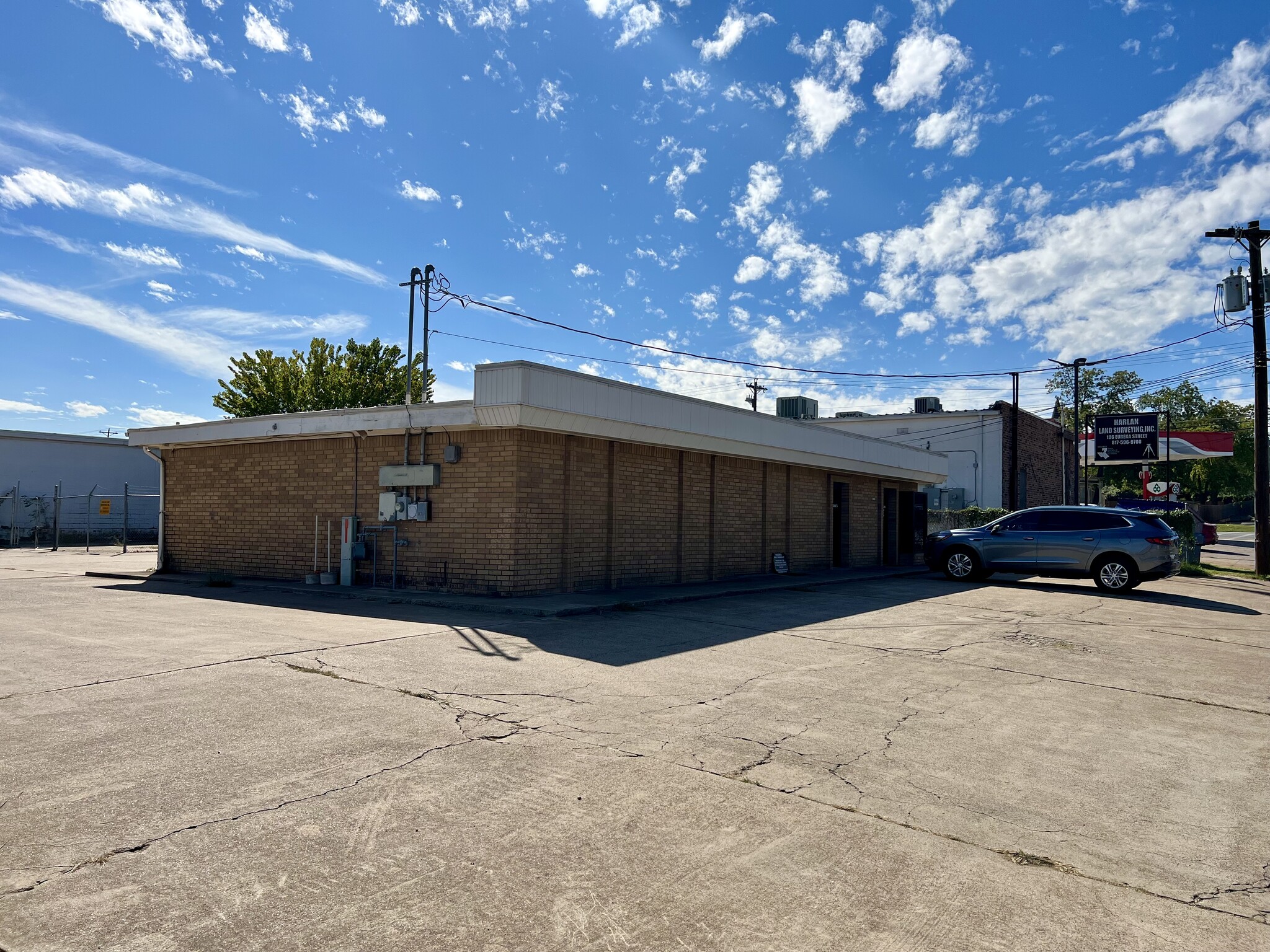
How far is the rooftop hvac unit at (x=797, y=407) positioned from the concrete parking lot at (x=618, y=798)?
28.6 meters

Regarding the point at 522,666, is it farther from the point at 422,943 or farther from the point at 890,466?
the point at 890,466

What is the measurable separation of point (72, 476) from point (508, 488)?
121ft

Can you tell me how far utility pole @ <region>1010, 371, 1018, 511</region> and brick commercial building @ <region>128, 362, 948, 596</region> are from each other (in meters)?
19.9

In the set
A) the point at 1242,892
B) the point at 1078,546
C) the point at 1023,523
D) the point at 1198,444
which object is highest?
the point at 1198,444

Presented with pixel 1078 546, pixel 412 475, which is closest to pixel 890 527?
pixel 1078 546

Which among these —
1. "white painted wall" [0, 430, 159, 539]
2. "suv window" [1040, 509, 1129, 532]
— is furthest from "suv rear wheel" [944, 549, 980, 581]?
"white painted wall" [0, 430, 159, 539]

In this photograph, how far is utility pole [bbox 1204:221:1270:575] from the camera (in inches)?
866

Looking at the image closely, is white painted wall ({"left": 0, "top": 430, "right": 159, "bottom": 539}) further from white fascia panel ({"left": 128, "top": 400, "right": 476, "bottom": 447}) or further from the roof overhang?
the roof overhang

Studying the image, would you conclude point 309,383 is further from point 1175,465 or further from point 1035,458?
point 1175,465

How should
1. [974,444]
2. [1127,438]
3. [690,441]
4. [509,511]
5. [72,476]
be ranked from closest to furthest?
[509,511] < [690,441] < [1127,438] < [72,476] < [974,444]

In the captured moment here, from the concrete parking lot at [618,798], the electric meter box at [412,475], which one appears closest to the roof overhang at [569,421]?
the electric meter box at [412,475]

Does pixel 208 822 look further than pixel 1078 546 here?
No

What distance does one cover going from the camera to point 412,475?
14328 mm

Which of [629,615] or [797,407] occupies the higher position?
[797,407]
